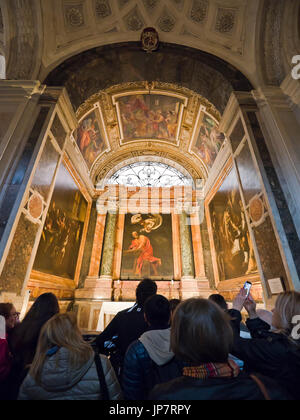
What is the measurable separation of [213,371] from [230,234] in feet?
23.6

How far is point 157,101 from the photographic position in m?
8.93

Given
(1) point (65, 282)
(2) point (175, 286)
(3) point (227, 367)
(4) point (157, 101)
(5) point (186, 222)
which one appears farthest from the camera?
(5) point (186, 222)

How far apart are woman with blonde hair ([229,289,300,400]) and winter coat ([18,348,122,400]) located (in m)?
0.91

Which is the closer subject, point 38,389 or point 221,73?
point 38,389

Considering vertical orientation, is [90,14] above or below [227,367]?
above

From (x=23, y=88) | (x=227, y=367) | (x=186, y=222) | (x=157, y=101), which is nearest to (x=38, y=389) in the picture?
(x=227, y=367)

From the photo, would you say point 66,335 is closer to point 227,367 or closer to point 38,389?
point 38,389

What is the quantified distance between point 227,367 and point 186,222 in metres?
9.10

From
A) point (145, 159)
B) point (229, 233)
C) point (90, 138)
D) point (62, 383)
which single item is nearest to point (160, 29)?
point (90, 138)

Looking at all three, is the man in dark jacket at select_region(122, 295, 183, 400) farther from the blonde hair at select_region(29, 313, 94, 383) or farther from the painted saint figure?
the painted saint figure

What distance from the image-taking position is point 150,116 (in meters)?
9.79

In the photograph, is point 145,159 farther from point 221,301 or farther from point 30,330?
point 30,330

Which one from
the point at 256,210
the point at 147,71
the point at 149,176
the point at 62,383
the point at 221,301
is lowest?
the point at 62,383

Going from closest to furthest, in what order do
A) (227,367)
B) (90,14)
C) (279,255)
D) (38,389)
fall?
(227,367), (38,389), (279,255), (90,14)
